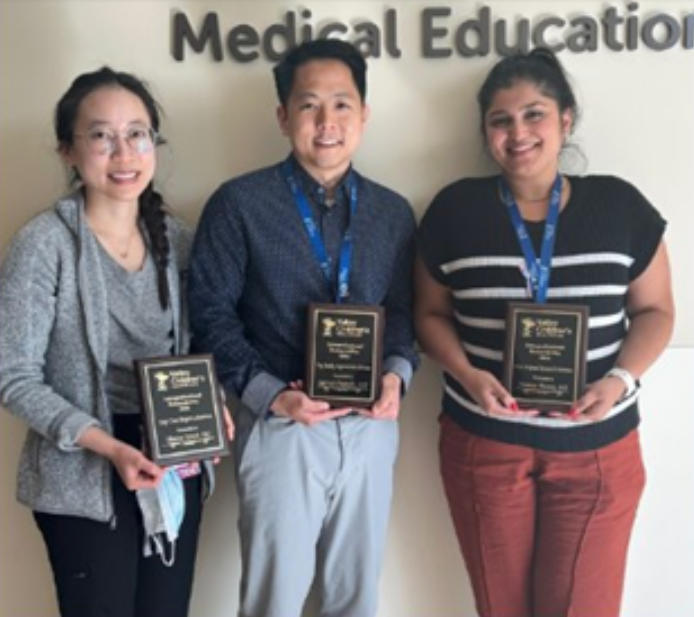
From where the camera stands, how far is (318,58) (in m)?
1.78

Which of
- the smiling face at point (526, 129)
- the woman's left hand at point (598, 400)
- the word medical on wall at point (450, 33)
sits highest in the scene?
the word medical on wall at point (450, 33)

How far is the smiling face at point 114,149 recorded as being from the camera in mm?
1635

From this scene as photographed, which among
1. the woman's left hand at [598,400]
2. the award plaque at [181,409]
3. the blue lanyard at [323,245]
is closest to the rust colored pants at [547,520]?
the woman's left hand at [598,400]

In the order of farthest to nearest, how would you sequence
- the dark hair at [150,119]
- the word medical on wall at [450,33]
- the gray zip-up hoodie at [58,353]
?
the word medical on wall at [450,33] < the dark hair at [150,119] < the gray zip-up hoodie at [58,353]

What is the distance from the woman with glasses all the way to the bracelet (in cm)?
98

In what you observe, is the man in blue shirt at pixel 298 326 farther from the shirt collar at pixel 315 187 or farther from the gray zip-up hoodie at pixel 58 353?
the gray zip-up hoodie at pixel 58 353

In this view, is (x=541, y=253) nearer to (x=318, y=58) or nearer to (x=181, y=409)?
(x=318, y=58)

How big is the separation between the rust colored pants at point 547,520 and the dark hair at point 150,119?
0.80 metres

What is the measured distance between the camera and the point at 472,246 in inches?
72.7

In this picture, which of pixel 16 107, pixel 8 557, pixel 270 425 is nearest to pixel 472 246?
pixel 270 425

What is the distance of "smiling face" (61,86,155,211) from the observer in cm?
163

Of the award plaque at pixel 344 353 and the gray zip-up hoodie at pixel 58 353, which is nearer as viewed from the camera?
the gray zip-up hoodie at pixel 58 353

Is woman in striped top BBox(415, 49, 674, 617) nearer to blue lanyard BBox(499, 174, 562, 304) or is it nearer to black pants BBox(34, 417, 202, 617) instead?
blue lanyard BBox(499, 174, 562, 304)

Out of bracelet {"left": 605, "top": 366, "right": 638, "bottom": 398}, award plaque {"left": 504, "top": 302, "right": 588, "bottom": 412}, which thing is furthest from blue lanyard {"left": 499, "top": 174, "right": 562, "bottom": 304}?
bracelet {"left": 605, "top": 366, "right": 638, "bottom": 398}
